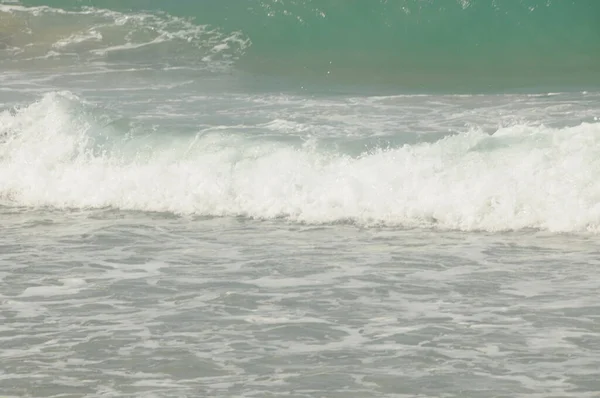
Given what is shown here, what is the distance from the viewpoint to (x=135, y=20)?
23422 millimetres

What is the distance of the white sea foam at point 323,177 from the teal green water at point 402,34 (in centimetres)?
834

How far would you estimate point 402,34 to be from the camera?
22828 millimetres

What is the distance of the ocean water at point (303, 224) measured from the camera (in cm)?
600

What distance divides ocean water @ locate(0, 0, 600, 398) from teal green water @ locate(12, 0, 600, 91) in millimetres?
103

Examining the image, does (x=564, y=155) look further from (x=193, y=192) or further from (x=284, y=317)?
(x=284, y=317)

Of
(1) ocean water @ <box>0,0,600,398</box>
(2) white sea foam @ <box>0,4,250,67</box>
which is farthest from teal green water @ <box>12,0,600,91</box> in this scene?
(2) white sea foam @ <box>0,4,250,67</box>

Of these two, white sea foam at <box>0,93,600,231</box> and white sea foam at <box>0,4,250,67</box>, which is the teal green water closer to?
white sea foam at <box>0,4,250,67</box>

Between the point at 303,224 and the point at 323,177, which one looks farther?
the point at 323,177

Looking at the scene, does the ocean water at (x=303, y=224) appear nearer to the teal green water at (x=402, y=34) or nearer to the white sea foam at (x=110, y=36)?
the teal green water at (x=402, y=34)

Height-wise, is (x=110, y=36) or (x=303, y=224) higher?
(x=110, y=36)

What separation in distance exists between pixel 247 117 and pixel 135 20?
345 inches

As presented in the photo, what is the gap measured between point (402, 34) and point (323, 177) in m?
11.8

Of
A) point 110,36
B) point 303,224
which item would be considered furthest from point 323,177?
point 110,36

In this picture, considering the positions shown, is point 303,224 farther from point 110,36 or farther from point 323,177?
point 110,36
